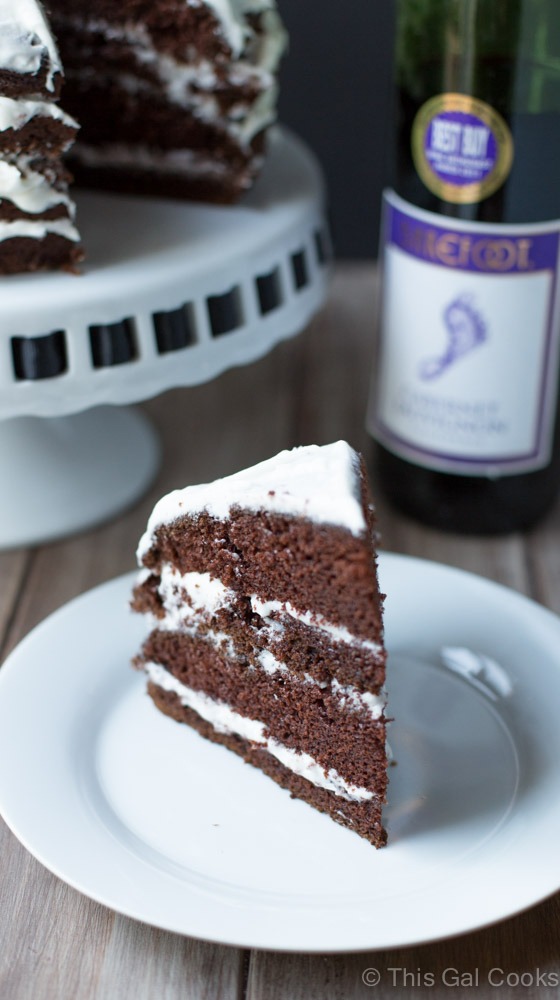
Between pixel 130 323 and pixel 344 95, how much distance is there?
2.98 ft

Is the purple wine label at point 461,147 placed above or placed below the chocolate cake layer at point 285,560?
above

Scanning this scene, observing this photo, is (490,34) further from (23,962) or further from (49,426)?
(23,962)

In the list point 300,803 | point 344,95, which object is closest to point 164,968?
point 300,803

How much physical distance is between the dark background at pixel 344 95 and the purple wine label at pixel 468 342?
60 cm

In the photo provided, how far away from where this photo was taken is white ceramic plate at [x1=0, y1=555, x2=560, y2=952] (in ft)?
2.64

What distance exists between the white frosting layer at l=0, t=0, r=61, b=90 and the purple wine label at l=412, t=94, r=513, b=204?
0.37m

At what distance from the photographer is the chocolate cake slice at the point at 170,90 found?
4.10 ft

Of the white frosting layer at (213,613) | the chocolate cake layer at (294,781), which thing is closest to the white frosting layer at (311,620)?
the white frosting layer at (213,613)

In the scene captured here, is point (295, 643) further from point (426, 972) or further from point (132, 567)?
point (132, 567)

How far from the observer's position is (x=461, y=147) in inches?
45.6

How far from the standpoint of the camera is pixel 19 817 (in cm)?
86

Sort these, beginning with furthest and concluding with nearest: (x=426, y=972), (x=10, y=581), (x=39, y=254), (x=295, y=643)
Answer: (x=10, y=581) < (x=39, y=254) < (x=295, y=643) < (x=426, y=972)

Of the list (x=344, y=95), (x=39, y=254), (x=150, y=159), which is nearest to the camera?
→ (x=39, y=254)

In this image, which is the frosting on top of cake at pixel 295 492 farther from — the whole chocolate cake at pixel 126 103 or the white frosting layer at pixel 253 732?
the whole chocolate cake at pixel 126 103
